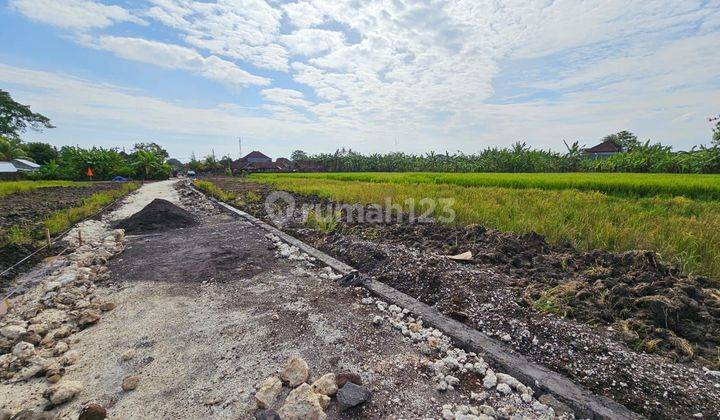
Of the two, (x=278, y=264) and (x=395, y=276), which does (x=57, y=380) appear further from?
(x=395, y=276)

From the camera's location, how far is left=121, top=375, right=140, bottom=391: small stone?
6.23ft

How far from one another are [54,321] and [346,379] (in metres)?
2.57

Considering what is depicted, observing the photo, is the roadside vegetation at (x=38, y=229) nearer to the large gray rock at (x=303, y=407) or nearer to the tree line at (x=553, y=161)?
the large gray rock at (x=303, y=407)

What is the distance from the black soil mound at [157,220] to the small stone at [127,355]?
16.1 feet

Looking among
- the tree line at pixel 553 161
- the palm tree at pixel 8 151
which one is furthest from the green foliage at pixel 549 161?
the palm tree at pixel 8 151

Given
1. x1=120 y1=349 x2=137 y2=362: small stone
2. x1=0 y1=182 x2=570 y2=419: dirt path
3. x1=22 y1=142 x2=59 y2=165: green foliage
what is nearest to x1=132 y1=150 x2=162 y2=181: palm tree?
x1=22 y1=142 x2=59 y2=165: green foliage

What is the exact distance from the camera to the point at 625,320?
2.37m

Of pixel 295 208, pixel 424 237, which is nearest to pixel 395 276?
pixel 424 237

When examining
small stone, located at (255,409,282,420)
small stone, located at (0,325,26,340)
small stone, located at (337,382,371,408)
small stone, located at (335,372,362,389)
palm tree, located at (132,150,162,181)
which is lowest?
small stone, located at (255,409,282,420)

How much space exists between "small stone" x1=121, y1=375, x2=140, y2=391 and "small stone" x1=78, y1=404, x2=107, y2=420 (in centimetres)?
21

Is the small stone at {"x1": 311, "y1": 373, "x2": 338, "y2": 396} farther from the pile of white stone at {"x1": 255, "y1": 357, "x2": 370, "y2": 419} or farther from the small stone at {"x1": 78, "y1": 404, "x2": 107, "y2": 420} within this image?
the small stone at {"x1": 78, "y1": 404, "x2": 107, "y2": 420}

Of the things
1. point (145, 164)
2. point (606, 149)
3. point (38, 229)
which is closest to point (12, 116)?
point (145, 164)

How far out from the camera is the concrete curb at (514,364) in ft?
5.43

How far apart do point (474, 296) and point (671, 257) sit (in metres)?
2.21
